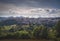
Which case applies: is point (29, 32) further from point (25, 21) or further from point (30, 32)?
point (25, 21)

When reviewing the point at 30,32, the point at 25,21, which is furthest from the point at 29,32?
the point at 25,21

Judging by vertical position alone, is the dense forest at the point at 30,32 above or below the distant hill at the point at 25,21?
below

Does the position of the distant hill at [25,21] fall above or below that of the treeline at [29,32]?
above

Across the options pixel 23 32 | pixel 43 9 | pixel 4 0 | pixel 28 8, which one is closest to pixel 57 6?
pixel 43 9

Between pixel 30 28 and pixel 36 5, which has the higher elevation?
pixel 36 5

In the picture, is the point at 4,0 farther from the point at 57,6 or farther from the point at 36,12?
the point at 57,6

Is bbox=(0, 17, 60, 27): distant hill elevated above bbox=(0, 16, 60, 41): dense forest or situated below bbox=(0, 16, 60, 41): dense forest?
above
